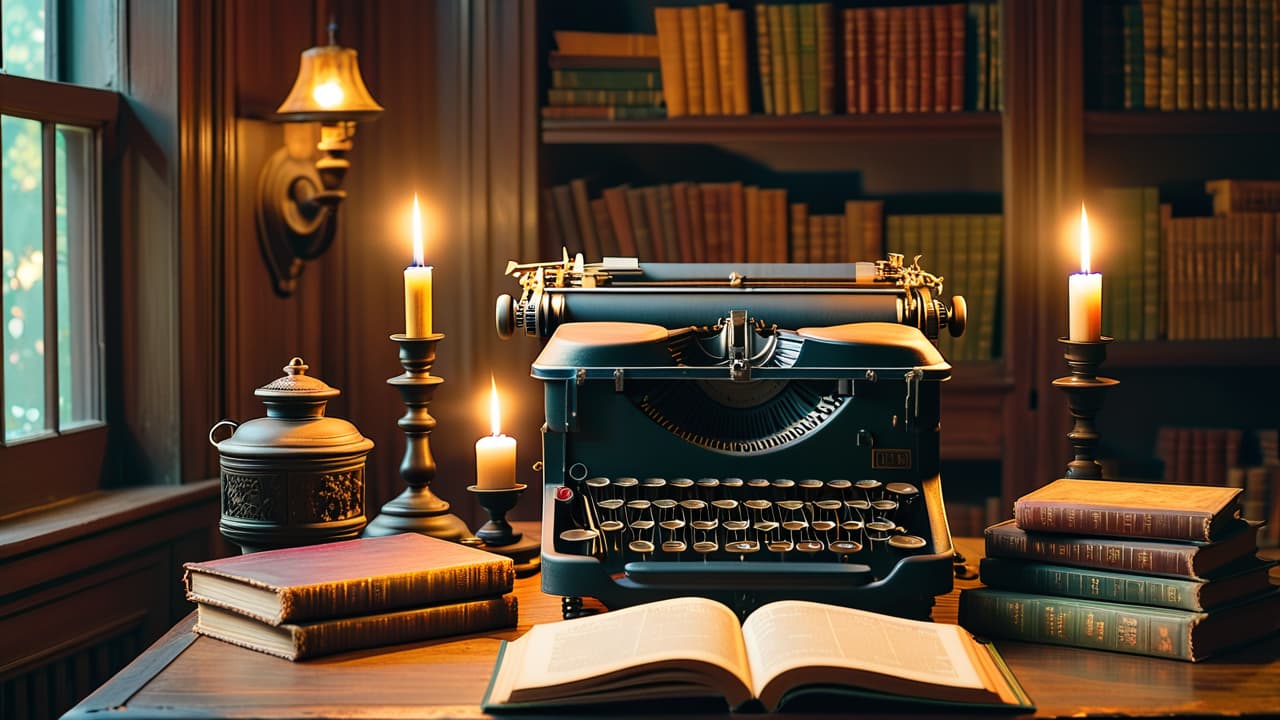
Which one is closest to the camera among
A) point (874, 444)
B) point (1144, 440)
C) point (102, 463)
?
point (874, 444)

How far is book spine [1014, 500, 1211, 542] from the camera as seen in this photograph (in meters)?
1.53

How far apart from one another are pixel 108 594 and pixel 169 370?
1.44ft

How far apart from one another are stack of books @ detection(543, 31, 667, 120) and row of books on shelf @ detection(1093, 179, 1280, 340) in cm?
112

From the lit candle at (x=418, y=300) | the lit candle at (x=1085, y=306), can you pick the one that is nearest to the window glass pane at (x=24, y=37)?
the lit candle at (x=418, y=300)

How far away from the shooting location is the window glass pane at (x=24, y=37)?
2.26m

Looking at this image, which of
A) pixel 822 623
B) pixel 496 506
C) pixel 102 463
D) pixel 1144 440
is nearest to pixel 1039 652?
pixel 822 623

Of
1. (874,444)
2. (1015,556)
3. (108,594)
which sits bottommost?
(108,594)

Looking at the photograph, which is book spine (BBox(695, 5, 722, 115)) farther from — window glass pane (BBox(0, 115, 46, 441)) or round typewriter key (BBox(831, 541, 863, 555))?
round typewriter key (BBox(831, 541, 863, 555))

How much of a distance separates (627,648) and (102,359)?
1.45 meters

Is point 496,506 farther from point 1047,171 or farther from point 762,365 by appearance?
point 1047,171

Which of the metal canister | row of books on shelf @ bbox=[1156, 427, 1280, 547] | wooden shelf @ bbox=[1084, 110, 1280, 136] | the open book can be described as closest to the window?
the metal canister

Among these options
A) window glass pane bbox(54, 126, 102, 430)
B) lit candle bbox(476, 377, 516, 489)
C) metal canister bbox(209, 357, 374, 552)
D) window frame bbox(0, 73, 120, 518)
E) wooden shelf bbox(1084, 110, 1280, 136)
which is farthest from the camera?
wooden shelf bbox(1084, 110, 1280, 136)

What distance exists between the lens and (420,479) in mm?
2012

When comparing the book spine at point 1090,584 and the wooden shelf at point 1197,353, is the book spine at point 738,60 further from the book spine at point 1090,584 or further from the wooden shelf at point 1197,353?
the book spine at point 1090,584
